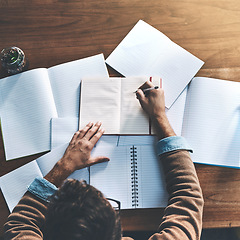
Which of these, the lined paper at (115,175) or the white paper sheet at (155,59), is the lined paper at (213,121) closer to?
the white paper sheet at (155,59)

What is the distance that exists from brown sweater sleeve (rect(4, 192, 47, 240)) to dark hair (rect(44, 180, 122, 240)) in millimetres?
239

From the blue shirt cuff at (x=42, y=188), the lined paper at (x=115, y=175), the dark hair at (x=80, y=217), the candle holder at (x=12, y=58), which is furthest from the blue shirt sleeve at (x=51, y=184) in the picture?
the candle holder at (x=12, y=58)

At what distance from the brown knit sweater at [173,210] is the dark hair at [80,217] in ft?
0.76

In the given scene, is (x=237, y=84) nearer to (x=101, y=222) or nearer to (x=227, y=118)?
(x=227, y=118)

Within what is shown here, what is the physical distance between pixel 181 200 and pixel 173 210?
0.04 metres

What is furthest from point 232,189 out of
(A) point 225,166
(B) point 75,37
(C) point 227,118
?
(B) point 75,37

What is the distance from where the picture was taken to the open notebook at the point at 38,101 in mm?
940

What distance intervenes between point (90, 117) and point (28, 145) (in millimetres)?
250

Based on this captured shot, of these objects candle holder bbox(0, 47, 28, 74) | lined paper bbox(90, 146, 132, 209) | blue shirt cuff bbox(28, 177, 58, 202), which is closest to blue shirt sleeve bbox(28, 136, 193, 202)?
blue shirt cuff bbox(28, 177, 58, 202)

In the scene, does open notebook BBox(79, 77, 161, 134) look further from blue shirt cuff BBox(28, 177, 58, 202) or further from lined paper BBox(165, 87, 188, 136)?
A: blue shirt cuff BBox(28, 177, 58, 202)

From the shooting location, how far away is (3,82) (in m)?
0.97

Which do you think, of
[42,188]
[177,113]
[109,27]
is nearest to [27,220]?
[42,188]

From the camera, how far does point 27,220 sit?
82cm

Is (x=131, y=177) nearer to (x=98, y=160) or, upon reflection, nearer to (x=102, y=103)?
(x=98, y=160)
